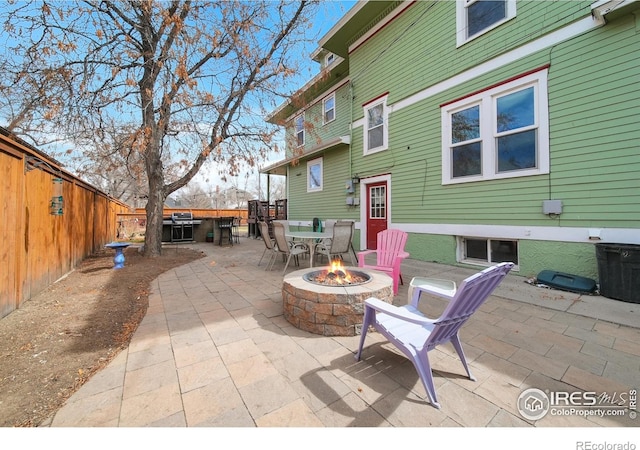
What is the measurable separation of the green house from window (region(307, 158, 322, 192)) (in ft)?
5.29

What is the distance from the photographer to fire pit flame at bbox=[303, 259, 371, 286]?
2.79 m

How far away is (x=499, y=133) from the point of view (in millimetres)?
4777

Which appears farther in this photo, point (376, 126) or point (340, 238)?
point (376, 126)

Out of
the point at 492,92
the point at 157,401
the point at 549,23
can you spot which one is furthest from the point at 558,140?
the point at 157,401

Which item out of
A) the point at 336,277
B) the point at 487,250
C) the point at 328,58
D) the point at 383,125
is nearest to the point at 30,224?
the point at 336,277

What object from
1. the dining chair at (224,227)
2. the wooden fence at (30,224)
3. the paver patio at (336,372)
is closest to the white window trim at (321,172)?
the dining chair at (224,227)

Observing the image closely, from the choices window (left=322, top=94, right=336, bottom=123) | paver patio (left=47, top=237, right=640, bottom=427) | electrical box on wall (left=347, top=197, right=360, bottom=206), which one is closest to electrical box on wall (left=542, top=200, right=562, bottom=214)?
paver patio (left=47, top=237, right=640, bottom=427)

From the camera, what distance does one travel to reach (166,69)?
5.23 m

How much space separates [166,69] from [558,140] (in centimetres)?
740

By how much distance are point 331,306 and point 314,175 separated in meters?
8.31

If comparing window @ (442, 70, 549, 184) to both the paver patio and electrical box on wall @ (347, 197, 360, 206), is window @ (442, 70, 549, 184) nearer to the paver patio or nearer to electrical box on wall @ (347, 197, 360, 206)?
the paver patio

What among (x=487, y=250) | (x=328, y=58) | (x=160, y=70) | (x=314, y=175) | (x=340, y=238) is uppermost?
(x=328, y=58)

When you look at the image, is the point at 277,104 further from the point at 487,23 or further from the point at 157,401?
the point at 157,401

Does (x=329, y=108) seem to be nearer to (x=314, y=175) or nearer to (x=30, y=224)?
(x=314, y=175)
